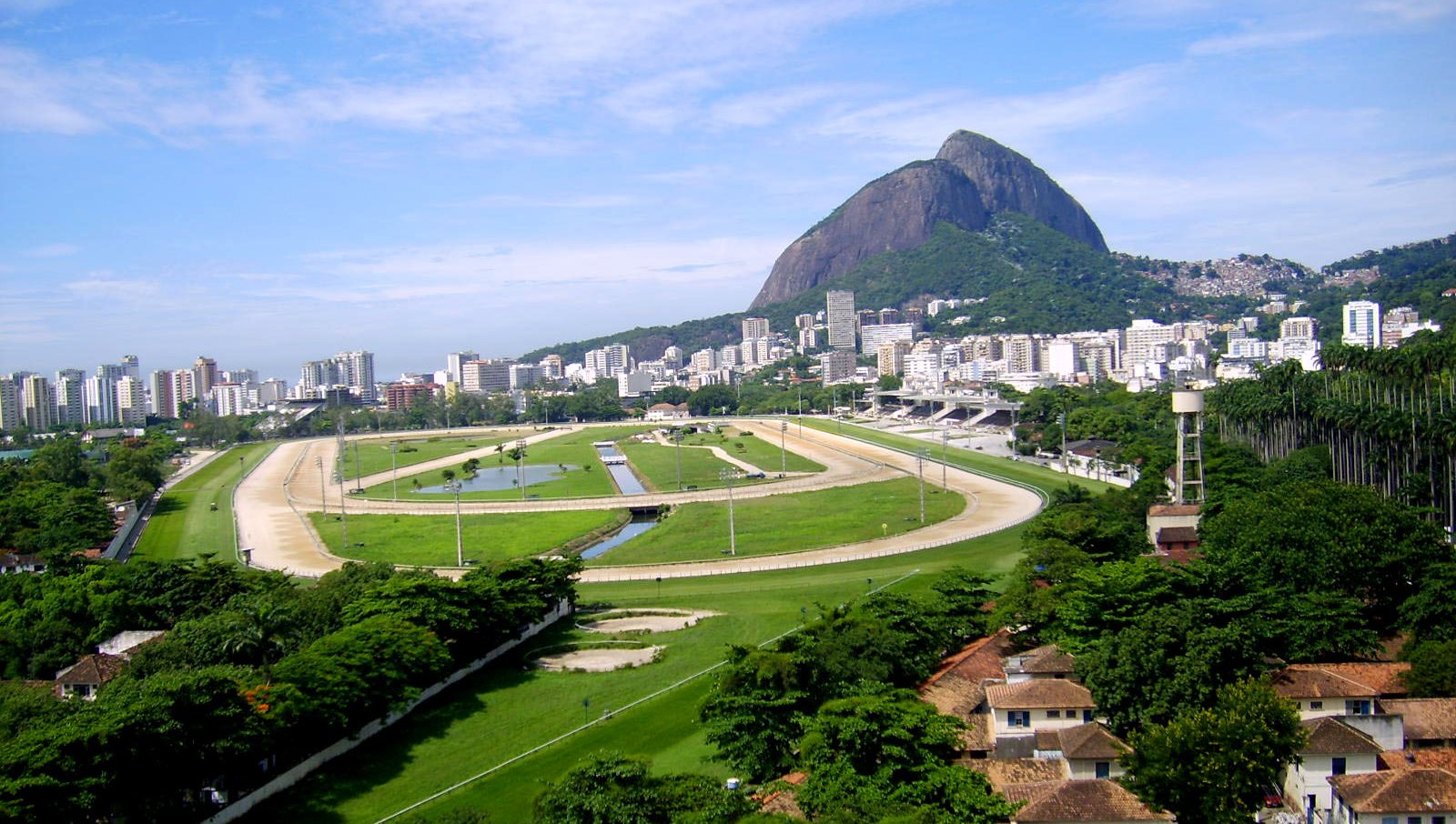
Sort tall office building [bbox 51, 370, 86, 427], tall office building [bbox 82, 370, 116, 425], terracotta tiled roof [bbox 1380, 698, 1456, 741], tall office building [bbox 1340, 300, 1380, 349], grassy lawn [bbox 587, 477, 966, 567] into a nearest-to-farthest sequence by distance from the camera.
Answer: terracotta tiled roof [bbox 1380, 698, 1456, 741], grassy lawn [bbox 587, 477, 966, 567], tall office building [bbox 1340, 300, 1380, 349], tall office building [bbox 51, 370, 86, 427], tall office building [bbox 82, 370, 116, 425]

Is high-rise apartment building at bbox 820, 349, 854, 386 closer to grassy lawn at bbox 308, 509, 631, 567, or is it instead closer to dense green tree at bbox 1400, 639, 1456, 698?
grassy lawn at bbox 308, 509, 631, 567

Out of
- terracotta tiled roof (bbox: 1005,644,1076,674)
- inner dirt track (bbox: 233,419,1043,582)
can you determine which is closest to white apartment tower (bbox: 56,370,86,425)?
inner dirt track (bbox: 233,419,1043,582)

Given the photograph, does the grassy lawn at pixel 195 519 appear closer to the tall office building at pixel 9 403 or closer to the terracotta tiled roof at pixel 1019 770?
the terracotta tiled roof at pixel 1019 770

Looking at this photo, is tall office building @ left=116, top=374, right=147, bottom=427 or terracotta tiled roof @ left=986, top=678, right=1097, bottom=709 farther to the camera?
tall office building @ left=116, top=374, right=147, bottom=427

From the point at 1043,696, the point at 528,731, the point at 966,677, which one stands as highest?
the point at 1043,696

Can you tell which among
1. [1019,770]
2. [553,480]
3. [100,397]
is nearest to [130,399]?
[100,397]

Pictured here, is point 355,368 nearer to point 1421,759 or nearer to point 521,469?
point 521,469

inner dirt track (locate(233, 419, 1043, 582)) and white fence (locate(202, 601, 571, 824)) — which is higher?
inner dirt track (locate(233, 419, 1043, 582))

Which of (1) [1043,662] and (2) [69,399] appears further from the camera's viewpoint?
(2) [69,399]
